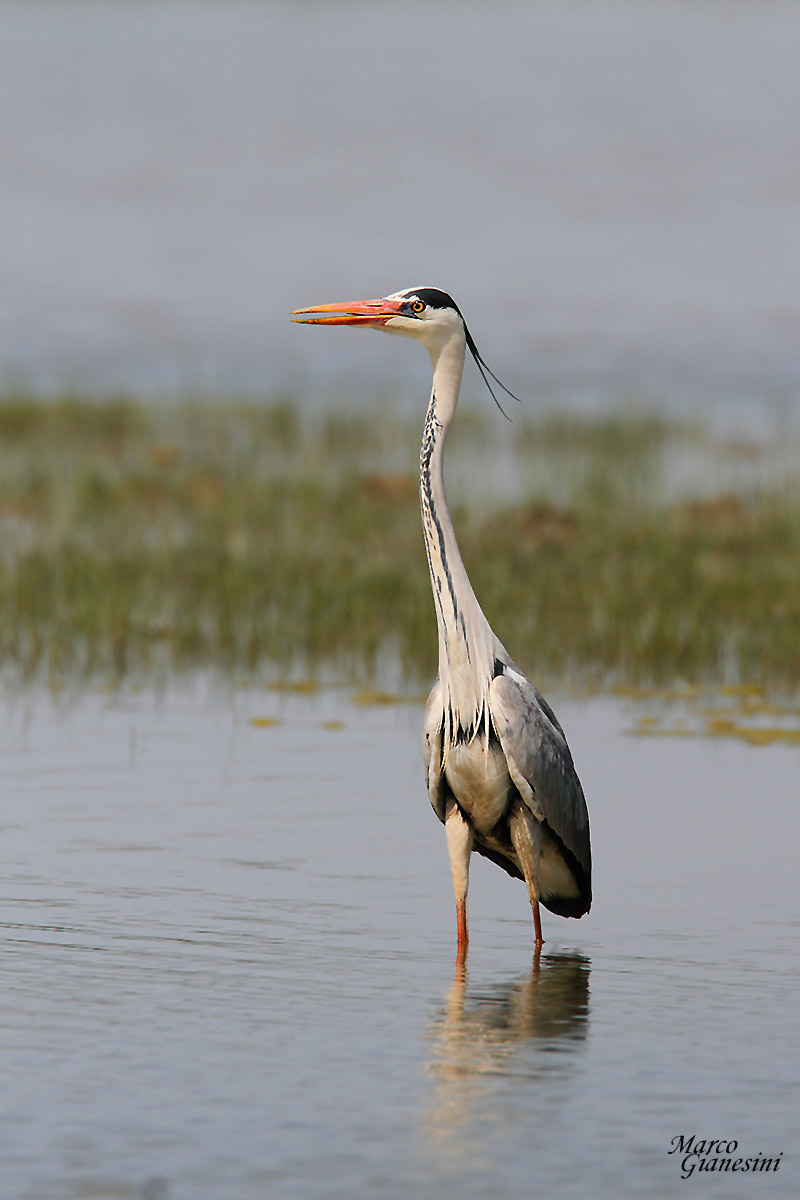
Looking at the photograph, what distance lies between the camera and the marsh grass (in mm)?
13312

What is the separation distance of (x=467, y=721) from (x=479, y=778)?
0.21 meters

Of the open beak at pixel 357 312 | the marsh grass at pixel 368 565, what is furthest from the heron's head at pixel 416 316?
the marsh grass at pixel 368 565

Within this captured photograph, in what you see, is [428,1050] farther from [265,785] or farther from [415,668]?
[415,668]

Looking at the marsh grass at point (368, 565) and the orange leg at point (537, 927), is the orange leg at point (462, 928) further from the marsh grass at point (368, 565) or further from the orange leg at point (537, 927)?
the marsh grass at point (368, 565)

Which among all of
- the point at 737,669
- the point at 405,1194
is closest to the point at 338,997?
the point at 405,1194

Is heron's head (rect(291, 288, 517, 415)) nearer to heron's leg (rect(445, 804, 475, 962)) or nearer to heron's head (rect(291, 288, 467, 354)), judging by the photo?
heron's head (rect(291, 288, 467, 354))

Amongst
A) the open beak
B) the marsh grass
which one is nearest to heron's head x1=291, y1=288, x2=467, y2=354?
the open beak

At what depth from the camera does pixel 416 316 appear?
7.34 m

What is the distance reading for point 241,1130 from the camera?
5.03 meters

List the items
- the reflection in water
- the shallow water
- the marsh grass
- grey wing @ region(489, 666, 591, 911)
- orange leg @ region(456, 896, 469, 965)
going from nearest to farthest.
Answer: the shallow water < the reflection in water < grey wing @ region(489, 666, 591, 911) < orange leg @ region(456, 896, 469, 965) < the marsh grass

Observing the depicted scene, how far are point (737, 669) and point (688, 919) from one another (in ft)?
19.6

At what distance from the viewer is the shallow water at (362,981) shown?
4.91 m

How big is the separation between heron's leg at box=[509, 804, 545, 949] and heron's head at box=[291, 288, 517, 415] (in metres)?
1.60

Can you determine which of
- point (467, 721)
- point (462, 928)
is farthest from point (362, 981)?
point (467, 721)
